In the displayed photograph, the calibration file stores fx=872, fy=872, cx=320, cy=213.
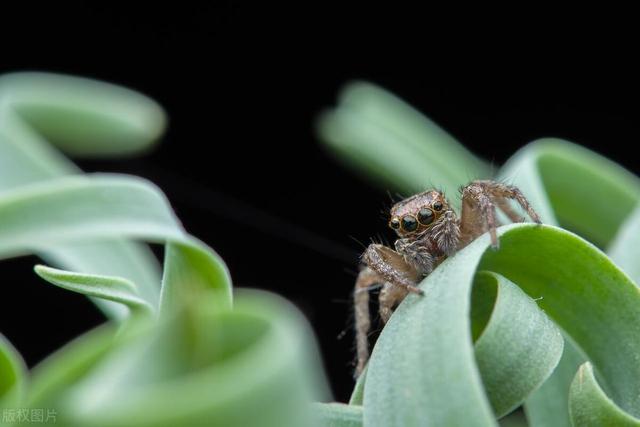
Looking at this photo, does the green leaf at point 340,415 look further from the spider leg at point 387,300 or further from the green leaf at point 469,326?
the spider leg at point 387,300

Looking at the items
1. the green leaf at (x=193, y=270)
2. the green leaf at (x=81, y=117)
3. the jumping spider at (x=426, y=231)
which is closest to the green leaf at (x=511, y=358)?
the green leaf at (x=193, y=270)

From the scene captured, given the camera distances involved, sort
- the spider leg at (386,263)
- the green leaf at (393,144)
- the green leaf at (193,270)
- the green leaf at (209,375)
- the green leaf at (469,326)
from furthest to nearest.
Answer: the green leaf at (393,144) < the spider leg at (386,263) < the green leaf at (193,270) < the green leaf at (469,326) < the green leaf at (209,375)

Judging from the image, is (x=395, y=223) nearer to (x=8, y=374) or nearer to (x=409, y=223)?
(x=409, y=223)

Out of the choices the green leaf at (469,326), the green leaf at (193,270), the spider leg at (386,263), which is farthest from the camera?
the spider leg at (386,263)

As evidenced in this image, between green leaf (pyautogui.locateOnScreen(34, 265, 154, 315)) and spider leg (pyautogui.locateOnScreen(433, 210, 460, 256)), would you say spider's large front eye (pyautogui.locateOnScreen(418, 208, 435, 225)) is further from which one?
green leaf (pyautogui.locateOnScreen(34, 265, 154, 315))

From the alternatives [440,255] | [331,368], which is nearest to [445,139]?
[440,255]
